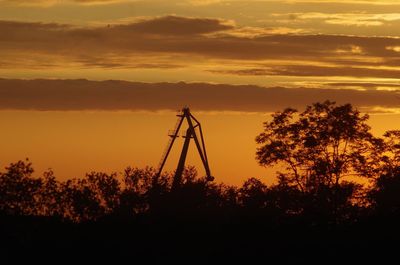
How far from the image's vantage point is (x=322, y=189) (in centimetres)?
16138

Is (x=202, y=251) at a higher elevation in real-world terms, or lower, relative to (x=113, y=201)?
lower

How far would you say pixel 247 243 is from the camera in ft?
505

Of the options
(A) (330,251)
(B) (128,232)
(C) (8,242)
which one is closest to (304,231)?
(A) (330,251)

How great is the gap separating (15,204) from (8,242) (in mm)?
11520

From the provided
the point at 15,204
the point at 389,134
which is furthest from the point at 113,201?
the point at 389,134

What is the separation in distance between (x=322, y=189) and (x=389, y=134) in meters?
12.9

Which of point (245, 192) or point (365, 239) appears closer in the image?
point (365, 239)

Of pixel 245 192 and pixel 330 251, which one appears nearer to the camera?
pixel 330 251

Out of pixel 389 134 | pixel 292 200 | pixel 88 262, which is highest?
pixel 389 134

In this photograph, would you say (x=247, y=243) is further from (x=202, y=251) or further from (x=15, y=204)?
(x=15, y=204)

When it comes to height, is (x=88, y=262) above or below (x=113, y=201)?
below

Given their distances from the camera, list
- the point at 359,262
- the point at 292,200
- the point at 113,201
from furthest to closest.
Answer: the point at 113,201
the point at 292,200
the point at 359,262

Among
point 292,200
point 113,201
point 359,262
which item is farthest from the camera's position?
point 113,201

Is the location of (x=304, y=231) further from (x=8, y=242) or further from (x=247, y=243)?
(x=8, y=242)
